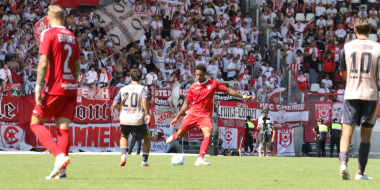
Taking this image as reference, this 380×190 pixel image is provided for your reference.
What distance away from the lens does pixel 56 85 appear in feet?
23.5

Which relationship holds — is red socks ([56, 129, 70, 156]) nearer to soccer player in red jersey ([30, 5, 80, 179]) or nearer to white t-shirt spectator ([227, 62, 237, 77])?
soccer player in red jersey ([30, 5, 80, 179])

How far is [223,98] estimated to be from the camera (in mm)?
23891

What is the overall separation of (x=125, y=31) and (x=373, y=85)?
18118 mm

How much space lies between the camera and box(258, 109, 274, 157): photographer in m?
23.8

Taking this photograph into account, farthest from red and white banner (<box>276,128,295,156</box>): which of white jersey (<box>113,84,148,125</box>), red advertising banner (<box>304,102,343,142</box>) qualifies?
white jersey (<box>113,84,148,125</box>)

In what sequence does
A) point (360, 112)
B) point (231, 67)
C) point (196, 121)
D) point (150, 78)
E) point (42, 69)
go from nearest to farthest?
point (42, 69) < point (360, 112) < point (196, 121) < point (150, 78) < point (231, 67)

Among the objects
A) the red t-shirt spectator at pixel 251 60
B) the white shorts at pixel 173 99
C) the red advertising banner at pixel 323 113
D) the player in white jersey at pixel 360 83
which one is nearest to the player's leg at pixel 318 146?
the red advertising banner at pixel 323 113

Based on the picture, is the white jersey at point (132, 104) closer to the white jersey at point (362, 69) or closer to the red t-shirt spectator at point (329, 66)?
the white jersey at point (362, 69)

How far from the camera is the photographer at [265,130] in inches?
936

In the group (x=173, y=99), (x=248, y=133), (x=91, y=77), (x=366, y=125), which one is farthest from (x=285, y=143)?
(x=366, y=125)

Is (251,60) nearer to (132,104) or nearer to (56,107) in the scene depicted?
(132,104)

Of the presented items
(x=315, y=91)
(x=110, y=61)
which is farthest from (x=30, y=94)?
(x=315, y=91)

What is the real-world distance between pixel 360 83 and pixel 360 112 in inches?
16.3

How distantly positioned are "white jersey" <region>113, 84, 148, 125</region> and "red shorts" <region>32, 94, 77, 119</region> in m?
3.80
